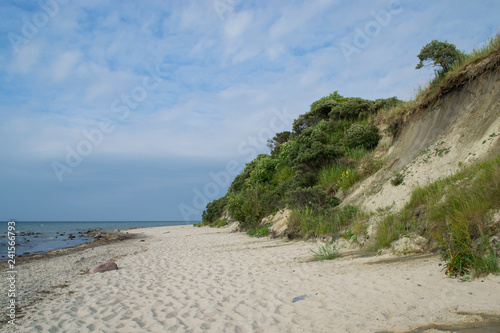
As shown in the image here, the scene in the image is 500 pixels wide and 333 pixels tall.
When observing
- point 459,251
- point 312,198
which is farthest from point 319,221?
point 459,251

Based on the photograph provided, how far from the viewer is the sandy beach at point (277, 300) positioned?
3715 millimetres

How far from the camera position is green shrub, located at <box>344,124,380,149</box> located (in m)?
15.6

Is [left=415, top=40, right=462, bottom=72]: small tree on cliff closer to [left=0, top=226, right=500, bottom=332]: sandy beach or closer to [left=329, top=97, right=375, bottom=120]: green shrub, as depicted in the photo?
[left=329, top=97, right=375, bottom=120]: green shrub

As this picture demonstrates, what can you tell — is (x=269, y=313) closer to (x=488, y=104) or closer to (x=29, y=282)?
(x=29, y=282)

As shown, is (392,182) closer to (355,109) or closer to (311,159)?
(311,159)

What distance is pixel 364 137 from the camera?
1564 centimetres

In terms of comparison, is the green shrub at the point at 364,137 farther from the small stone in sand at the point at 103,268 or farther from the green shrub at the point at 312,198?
the small stone in sand at the point at 103,268

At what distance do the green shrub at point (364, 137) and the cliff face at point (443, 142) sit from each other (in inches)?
97.7

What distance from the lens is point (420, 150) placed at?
11.5 metres

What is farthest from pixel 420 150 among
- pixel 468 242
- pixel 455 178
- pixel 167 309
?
pixel 167 309

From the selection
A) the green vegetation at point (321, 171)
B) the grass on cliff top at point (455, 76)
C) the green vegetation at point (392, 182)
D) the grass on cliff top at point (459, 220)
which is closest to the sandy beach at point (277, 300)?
the grass on cliff top at point (459, 220)

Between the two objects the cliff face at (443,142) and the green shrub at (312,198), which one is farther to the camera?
the green shrub at (312,198)

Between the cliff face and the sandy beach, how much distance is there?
4.00 m

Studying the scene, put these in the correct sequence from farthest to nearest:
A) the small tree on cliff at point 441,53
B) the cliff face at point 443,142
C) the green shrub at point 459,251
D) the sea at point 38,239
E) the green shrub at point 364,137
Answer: the sea at point 38,239 < the green shrub at point 364,137 < the small tree on cliff at point 441,53 < the cliff face at point 443,142 < the green shrub at point 459,251
